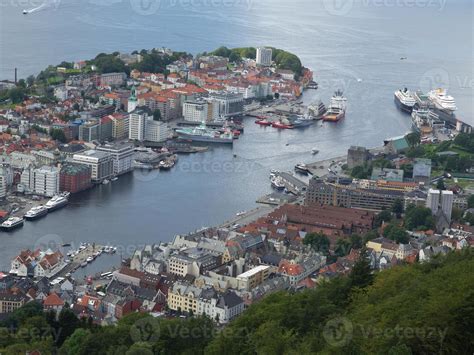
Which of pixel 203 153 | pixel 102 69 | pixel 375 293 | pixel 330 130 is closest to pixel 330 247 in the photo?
pixel 375 293

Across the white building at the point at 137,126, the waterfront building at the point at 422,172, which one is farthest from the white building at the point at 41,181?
the waterfront building at the point at 422,172

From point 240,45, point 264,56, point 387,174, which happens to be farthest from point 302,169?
point 240,45

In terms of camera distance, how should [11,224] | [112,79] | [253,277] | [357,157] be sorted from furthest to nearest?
[112,79]
[357,157]
[11,224]
[253,277]

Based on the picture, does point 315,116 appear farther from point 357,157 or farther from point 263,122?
point 357,157

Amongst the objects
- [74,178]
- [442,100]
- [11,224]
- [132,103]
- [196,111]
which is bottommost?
[11,224]

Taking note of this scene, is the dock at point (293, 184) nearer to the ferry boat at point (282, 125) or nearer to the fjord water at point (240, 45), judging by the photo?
the fjord water at point (240, 45)

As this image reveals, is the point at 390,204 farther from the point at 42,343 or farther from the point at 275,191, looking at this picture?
the point at 42,343

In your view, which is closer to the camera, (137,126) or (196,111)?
(137,126)
